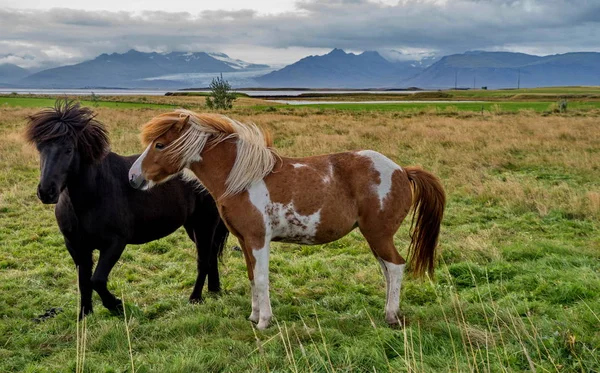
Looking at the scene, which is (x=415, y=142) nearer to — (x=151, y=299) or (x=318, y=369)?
(x=151, y=299)

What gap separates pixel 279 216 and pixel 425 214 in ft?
5.67

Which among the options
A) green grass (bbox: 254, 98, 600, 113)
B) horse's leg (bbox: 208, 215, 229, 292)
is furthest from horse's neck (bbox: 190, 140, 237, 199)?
green grass (bbox: 254, 98, 600, 113)

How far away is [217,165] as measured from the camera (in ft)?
15.2

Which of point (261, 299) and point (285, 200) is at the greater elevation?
point (285, 200)

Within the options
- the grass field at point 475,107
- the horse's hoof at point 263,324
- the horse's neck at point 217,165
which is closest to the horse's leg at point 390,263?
the horse's hoof at point 263,324

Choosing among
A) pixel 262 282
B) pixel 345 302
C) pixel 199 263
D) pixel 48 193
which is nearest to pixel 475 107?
pixel 345 302

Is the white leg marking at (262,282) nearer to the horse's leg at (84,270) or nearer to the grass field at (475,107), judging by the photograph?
the horse's leg at (84,270)

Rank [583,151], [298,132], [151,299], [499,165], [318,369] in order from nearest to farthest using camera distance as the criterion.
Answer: [318,369] → [151,299] → [499,165] → [583,151] → [298,132]

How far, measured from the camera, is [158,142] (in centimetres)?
449

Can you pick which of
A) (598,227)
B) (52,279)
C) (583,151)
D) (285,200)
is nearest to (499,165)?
(583,151)

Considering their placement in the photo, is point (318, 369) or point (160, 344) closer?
point (318, 369)

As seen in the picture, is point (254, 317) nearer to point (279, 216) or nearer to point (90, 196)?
point (279, 216)

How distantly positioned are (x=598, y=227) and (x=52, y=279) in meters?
9.50

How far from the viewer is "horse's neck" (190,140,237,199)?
4.61 meters
